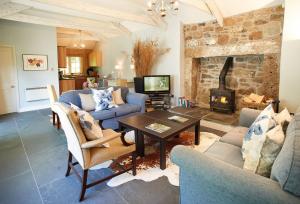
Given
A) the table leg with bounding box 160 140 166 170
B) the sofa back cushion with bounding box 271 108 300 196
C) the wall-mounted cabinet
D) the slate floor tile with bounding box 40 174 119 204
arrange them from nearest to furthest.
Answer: the sofa back cushion with bounding box 271 108 300 196
the slate floor tile with bounding box 40 174 119 204
the table leg with bounding box 160 140 166 170
the wall-mounted cabinet

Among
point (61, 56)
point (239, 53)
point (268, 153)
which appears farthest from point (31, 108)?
point (268, 153)

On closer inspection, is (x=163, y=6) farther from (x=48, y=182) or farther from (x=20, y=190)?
(x=20, y=190)

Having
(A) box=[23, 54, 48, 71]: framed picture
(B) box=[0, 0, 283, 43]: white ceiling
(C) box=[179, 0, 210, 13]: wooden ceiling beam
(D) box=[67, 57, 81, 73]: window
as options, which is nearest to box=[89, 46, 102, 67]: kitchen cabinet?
(D) box=[67, 57, 81, 73]: window

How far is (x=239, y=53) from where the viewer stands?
4.30m

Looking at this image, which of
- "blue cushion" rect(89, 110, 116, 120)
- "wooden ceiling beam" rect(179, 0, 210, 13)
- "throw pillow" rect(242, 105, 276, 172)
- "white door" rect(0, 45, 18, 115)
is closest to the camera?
"throw pillow" rect(242, 105, 276, 172)

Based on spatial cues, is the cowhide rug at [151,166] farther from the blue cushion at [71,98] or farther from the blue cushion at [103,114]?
the blue cushion at [71,98]

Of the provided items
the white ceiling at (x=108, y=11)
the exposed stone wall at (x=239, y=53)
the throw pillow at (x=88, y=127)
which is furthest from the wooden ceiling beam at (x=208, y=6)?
the throw pillow at (x=88, y=127)

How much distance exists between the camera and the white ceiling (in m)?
3.92

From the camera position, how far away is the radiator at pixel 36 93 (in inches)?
223

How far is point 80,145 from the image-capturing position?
1.83 metres

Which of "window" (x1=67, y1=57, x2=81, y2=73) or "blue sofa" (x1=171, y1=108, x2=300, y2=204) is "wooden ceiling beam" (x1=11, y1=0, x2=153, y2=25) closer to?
"blue sofa" (x1=171, y1=108, x2=300, y2=204)

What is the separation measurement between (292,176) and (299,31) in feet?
10.6

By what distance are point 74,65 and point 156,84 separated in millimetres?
6472

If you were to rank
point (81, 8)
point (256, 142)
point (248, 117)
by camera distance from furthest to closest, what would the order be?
point (81, 8) < point (248, 117) < point (256, 142)
